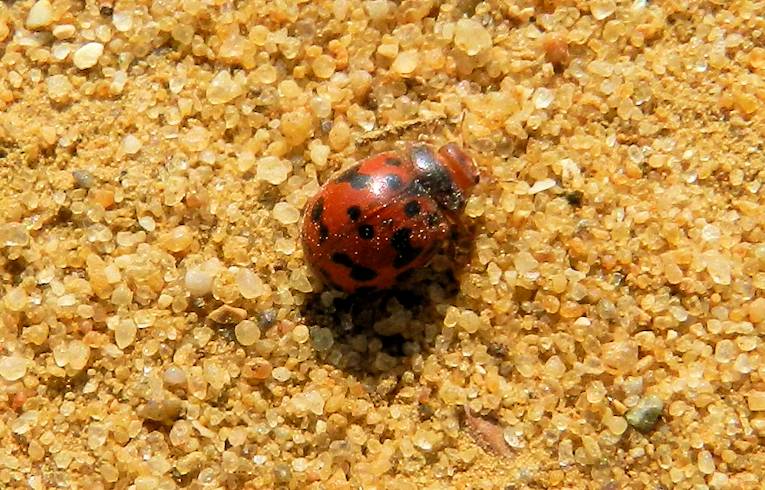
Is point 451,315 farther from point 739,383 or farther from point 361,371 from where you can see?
point 739,383

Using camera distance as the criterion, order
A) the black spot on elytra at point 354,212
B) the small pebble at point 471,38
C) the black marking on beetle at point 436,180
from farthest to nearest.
A: the small pebble at point 471,38 < the black marking on beetle at point 436,180 < the black spot on elytra at point 354,212

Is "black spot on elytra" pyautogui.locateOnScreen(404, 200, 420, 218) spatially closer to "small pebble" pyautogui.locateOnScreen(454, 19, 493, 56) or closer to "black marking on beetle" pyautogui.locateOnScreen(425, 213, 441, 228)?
"black marking on beetle" pyautogui.locateOnScreen(425, 213, 441, 228)

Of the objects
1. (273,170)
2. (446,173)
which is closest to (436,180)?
(446,173)

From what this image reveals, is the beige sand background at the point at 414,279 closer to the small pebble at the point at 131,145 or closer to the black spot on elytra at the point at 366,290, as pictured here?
the small pebble at the point at 131,145

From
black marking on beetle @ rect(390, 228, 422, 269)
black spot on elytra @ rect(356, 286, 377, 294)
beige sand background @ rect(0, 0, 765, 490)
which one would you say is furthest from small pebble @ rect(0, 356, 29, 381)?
black marking on beetle @ rect(390, 228, 422, 269)

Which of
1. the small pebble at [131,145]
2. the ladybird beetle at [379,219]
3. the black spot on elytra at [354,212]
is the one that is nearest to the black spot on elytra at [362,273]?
the ladybird beetle at [379,219]

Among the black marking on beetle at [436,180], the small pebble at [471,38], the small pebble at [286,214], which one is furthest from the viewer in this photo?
the small pebble at [471,38]

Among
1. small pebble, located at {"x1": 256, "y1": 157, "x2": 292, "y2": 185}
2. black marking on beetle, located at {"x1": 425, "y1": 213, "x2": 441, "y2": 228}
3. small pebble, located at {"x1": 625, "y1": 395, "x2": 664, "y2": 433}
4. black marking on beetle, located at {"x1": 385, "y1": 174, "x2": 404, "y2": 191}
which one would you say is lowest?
small pebble, located at {"x1": 625, "y1": 395, "x2": 664, "y2": 433}
